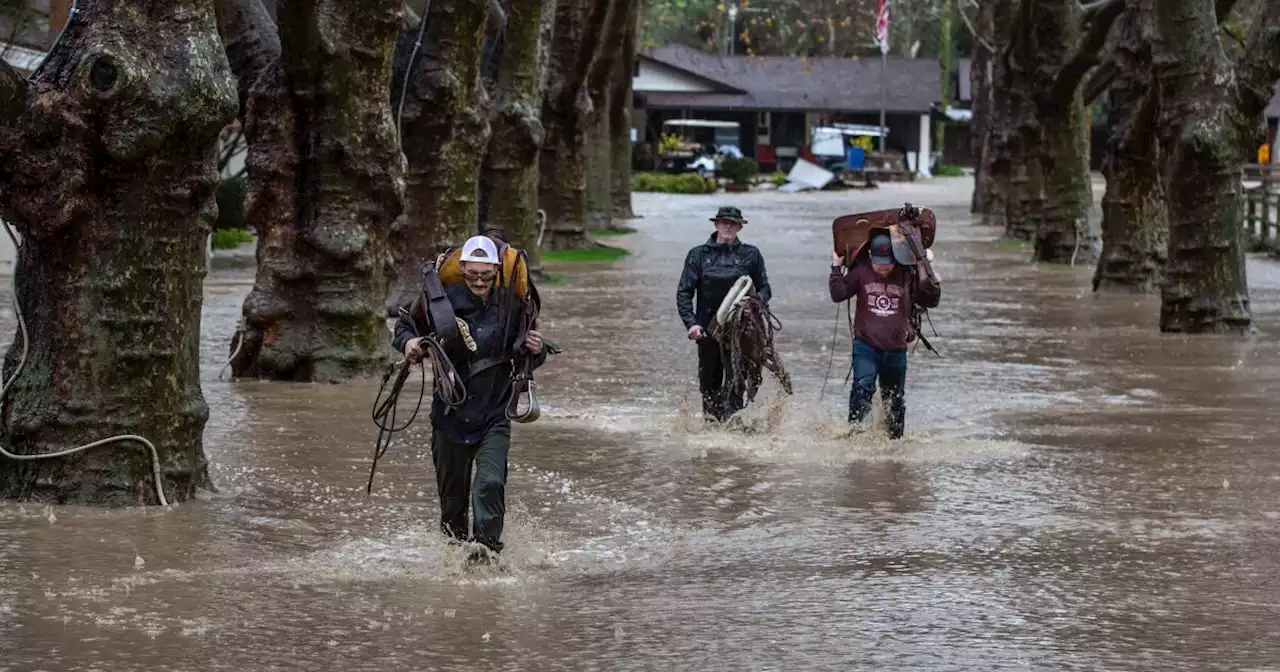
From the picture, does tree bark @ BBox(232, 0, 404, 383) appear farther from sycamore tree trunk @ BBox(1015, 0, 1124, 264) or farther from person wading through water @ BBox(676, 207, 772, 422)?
sycamore tree trunk @ BBox(1015, 0, 1124, 264)

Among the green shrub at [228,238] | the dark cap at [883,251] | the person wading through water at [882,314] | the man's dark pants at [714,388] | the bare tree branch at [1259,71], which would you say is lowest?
the green shrub at [228,238]

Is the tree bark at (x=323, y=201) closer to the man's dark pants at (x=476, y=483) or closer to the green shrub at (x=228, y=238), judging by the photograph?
the man's dark pants at (x=476, y=483)

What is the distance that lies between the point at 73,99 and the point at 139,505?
6.70 ft

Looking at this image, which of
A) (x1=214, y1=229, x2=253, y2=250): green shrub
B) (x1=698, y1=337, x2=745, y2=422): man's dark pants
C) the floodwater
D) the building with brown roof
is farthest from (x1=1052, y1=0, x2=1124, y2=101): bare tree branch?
the building with brown roof

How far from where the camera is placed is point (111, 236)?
33.4 ft

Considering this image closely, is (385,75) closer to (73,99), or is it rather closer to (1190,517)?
(73,99)

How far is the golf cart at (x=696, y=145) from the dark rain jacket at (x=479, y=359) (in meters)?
59.0

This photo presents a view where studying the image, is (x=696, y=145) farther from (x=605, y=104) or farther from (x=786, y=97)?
(x=605, y=104)

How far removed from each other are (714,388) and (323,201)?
152 inches

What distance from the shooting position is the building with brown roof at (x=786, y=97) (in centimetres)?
8144

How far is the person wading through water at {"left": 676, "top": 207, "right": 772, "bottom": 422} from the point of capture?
13.2 m

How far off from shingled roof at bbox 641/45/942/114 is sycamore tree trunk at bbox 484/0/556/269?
56339 millimetres

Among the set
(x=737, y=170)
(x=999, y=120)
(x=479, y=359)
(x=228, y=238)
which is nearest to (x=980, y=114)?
(x=999, y=120)

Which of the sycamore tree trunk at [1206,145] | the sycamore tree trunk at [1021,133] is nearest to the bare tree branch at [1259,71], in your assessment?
the sycamore tree trunk at [1206,145]
